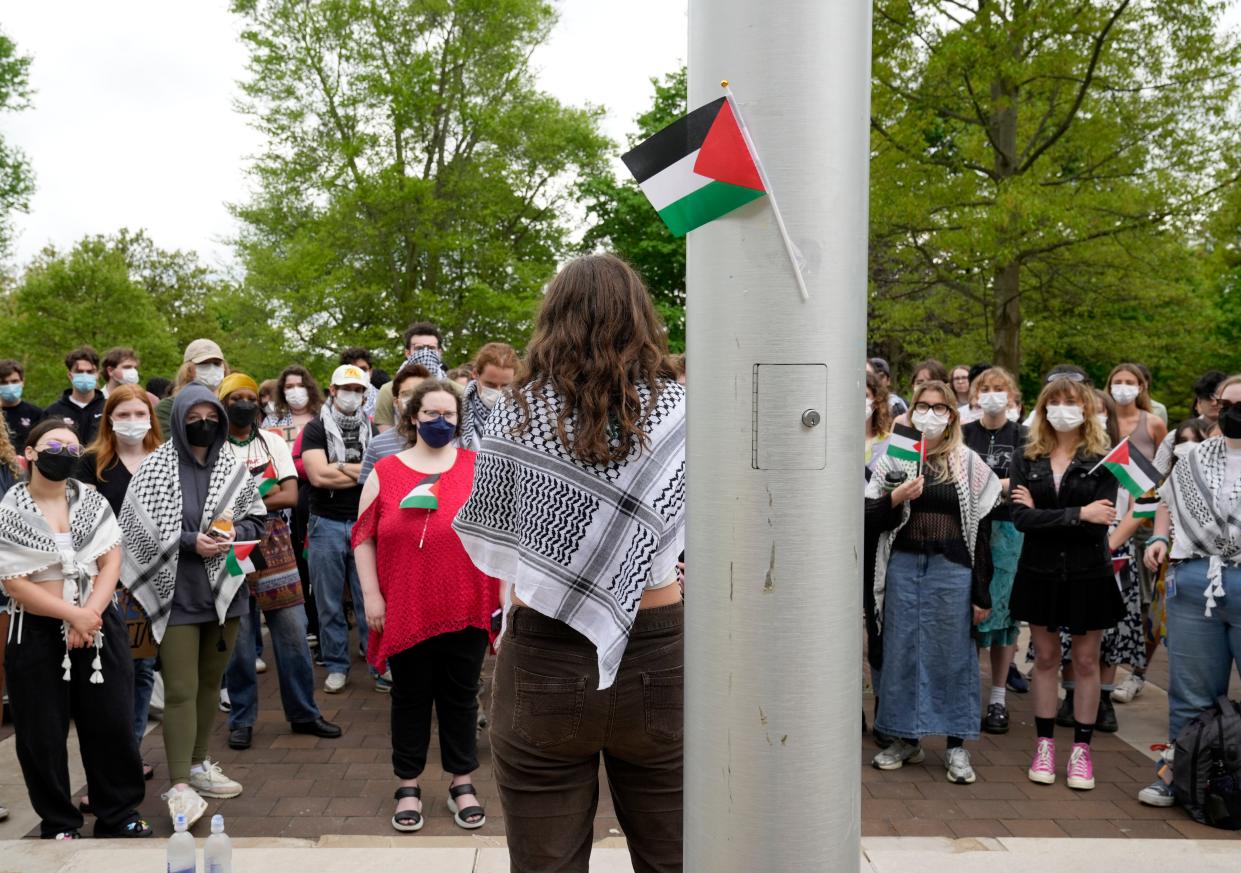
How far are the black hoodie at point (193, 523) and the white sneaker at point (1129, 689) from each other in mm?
5828

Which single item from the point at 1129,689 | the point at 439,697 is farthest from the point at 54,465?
the point at 1129,689

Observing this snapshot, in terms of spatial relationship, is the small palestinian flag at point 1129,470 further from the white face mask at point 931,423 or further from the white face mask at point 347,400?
the white face mask at point 347,400

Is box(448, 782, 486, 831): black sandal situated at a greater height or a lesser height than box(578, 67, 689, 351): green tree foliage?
lesser

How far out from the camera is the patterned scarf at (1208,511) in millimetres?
5145

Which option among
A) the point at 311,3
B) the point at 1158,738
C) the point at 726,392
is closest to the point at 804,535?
the point at 726,392

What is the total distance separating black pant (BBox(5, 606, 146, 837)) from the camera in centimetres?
464

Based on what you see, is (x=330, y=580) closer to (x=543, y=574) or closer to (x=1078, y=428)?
(x=1078, y=428)

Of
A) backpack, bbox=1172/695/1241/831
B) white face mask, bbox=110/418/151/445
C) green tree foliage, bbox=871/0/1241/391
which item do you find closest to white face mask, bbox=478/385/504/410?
white face mask, bbox=110/418/151/445

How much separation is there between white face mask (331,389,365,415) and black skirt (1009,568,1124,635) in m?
4.62

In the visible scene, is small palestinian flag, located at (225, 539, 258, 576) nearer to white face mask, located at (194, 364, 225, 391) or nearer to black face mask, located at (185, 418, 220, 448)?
black face mask, located at (185, 418, 220, 448)

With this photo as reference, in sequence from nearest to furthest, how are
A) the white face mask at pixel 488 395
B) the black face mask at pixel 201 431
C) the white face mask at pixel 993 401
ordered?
the black face mask at pixel 201 431 < the white face mask at pixel 488 395 < the white face mask at pixel 993 401

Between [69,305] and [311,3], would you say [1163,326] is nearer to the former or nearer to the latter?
[311,3]

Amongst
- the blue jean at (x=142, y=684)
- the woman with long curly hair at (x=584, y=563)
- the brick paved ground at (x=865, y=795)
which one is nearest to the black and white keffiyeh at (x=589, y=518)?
the woman with long curly hair at (x=584, y=563)

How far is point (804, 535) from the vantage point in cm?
176
